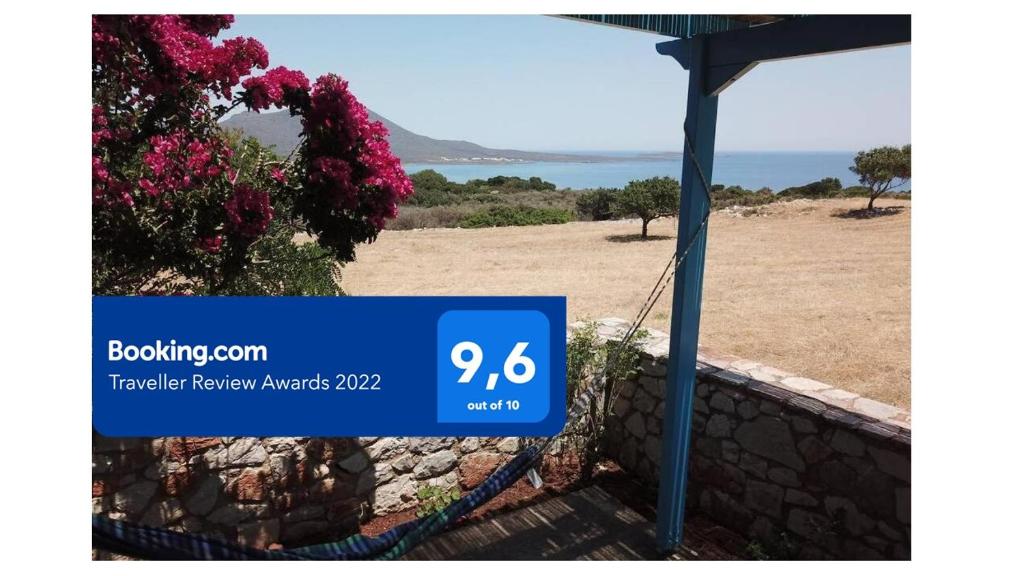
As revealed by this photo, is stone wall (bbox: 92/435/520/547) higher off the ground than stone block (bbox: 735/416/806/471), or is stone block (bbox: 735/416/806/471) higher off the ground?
stone block (bbox: 735/416/806/471)

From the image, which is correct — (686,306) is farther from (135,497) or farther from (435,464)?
(135,497)

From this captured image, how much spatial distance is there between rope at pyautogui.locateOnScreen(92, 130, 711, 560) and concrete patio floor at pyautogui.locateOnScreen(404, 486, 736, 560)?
0.61 metres

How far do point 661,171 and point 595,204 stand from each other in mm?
3850

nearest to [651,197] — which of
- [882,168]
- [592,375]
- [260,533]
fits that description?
[882,168]

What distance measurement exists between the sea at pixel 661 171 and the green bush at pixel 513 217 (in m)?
1.22

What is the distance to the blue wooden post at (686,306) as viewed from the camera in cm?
283

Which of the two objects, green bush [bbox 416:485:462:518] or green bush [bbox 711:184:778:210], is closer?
green bush [bbox 416:485:462:518]

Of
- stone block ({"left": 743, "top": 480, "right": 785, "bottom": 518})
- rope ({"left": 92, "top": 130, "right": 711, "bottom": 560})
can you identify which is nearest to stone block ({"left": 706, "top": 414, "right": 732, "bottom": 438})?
stone block ({"left": 743, "top": 480, "right": 785, "bottom": 518})

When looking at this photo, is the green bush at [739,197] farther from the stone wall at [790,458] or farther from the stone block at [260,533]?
the stone block at [260,533]

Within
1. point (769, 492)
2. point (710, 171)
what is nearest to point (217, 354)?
point (710, 171)

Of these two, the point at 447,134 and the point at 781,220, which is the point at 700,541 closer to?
the point at 781,220

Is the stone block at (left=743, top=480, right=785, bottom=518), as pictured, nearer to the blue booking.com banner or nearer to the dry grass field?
the blue booking.com banner

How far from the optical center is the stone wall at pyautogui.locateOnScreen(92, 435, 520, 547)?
2957 millimetres

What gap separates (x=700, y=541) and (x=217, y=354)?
2.28 metres
